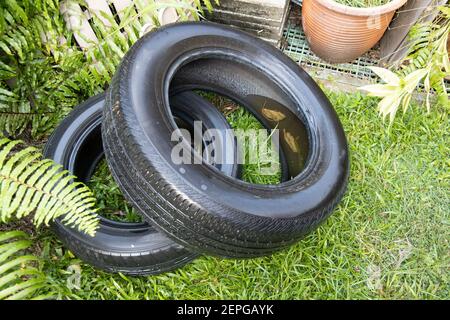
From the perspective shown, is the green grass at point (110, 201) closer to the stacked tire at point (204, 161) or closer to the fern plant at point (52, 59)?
the stacked tire at point (204, 161)

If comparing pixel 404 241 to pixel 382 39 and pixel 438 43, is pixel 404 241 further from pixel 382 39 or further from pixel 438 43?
pixel 382 39

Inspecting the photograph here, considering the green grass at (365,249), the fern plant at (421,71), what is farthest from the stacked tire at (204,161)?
the fern plant at (421,71)

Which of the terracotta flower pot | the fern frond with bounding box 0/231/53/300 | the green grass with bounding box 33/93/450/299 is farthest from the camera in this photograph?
the terracotta flower pot

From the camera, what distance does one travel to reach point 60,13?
110 inches

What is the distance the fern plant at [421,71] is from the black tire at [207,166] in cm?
36

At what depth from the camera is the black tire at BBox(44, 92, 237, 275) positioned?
2.32m

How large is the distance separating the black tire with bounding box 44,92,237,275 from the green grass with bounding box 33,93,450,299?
20 centimetres

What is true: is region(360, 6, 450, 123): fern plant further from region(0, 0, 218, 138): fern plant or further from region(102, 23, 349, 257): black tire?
region(0, 0, 218, 138): fern plant

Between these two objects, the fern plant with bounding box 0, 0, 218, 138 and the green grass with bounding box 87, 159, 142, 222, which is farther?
the green grass with bounding box 87, 159, 142, 222

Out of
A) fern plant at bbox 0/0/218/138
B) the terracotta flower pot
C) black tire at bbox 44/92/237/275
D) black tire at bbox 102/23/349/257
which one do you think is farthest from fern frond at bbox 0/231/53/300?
the terracotta flower pot

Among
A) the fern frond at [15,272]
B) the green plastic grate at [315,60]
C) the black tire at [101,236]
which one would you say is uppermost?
the green plastic grate at [315,60]

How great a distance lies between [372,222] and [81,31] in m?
2.41

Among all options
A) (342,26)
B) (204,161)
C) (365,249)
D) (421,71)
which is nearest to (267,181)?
(365,249)

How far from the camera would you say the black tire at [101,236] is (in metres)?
2.32
